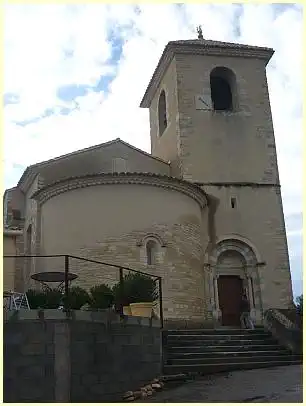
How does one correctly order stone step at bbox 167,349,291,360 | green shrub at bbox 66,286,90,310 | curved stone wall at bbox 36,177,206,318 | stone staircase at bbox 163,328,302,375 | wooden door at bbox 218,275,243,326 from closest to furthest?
green shrub at bbox 66,286,90,310, stone staircase at bbox 163,328,302,375, stone step at bbox 167,349,291,360, curved stone wall at bbox 36,177,206,318, wooden door at bbox 218,275,243,326

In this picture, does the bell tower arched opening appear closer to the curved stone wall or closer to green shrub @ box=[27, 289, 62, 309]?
the curved stone wall

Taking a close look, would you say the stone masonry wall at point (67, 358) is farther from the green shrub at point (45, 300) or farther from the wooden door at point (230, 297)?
the wooden door at point (230, 297)

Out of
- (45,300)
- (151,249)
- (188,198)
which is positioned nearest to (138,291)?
(45,300)

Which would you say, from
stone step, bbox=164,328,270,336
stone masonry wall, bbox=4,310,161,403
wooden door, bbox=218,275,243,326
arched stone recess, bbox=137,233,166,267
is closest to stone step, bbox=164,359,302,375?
stone masonry wall, bbox=4,310,161,403

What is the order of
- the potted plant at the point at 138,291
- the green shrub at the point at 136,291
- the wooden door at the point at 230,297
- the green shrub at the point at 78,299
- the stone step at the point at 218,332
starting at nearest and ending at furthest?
the green shrub at the point at 78,299
the potted plant at the point at 138,291
the green shrub at the point at 136,291
the stone step at the point at 218,332
the wooden door at the point at 230,297

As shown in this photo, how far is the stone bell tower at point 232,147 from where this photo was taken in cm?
1972

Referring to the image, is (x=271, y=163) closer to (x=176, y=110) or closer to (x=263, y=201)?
(x=263, y=201)

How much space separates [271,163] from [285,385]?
12.9m

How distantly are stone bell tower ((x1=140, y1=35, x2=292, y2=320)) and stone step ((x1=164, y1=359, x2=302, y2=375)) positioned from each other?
553 cm

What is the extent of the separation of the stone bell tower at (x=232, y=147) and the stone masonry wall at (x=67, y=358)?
980 cm

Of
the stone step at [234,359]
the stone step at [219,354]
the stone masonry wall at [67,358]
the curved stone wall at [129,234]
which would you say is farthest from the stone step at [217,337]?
the stone masonry wall at [67,358]

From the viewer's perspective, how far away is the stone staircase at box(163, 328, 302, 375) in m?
12.0

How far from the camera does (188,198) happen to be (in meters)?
18.2

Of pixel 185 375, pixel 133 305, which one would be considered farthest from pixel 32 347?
pixel 185 375
